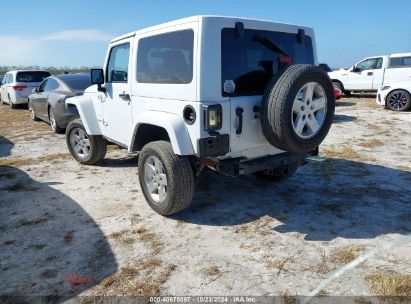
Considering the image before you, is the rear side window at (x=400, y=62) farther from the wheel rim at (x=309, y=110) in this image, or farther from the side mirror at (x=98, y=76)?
the side mirror at (x=98, y=76)

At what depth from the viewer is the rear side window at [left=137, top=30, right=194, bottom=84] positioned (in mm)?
3648

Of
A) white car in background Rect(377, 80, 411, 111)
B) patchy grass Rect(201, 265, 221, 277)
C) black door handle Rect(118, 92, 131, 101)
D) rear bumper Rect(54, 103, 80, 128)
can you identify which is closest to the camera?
patchy grass Rect(201, 265, 221, 277)

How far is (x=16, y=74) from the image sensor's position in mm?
14461

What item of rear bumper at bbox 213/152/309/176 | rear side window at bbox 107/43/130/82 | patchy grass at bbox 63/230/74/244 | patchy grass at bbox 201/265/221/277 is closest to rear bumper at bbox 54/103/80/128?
rear side window at bbox 107/43/130/82

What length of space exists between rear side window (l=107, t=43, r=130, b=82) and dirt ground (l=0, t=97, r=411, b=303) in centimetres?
158

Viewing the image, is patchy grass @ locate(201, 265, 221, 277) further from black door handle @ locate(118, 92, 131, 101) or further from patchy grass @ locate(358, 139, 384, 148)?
patchy grass @ locate(358, 139, 384, 148)

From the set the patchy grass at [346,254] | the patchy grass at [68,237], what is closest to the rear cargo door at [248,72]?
the patchy grass at [346,254]

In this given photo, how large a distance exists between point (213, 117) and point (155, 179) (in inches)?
47.9

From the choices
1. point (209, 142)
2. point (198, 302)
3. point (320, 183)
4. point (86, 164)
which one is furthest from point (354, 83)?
point (198, 302)

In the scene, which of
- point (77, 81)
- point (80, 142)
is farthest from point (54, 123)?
point (80, 142)

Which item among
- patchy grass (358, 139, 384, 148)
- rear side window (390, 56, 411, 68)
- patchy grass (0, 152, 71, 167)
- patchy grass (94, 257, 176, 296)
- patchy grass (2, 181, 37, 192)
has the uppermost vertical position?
rear side window (390, 56, 411, 68)

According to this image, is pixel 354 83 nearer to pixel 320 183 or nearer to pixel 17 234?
pixel 320 183

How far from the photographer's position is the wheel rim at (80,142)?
245 inches

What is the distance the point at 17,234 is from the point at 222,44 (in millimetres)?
2954
